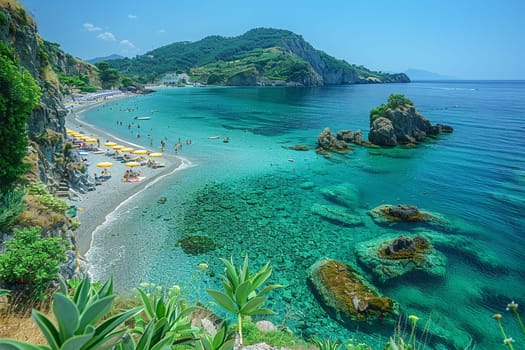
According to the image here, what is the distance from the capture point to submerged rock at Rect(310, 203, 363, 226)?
26.3 metres

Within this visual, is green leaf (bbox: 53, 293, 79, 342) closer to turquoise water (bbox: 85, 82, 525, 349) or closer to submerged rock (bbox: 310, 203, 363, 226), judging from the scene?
turquoise water (bbox: 85, 82, 525, 349)

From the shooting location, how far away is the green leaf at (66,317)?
278cm

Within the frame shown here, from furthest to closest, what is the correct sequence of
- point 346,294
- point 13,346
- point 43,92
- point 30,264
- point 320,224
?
point 320,224
point 43,92
point 346,294
point 30,264
point 13,346

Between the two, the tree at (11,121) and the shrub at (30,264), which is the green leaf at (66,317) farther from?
the tree at (11,121)

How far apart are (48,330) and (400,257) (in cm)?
2191

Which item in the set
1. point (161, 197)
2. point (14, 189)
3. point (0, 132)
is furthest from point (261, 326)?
point (161, 197)

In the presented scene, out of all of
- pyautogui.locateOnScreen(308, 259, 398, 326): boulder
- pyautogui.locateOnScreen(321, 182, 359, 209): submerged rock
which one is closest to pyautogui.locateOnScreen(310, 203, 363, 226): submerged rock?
pyautogui.locateOnScreen(321, 182, 359, 209): submerged rock

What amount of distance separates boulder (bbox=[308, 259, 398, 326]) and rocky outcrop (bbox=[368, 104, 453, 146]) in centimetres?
4315

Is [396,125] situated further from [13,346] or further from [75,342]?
[13,346]

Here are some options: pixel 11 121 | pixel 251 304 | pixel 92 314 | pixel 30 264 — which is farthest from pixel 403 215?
pixel 11 121

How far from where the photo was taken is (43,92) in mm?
25734

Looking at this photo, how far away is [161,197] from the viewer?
97.5ft

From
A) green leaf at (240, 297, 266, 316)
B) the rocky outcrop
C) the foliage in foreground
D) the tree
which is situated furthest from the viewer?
the foliage in foreground

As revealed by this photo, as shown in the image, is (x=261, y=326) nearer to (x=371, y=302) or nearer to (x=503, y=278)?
(x=371, y=302)
